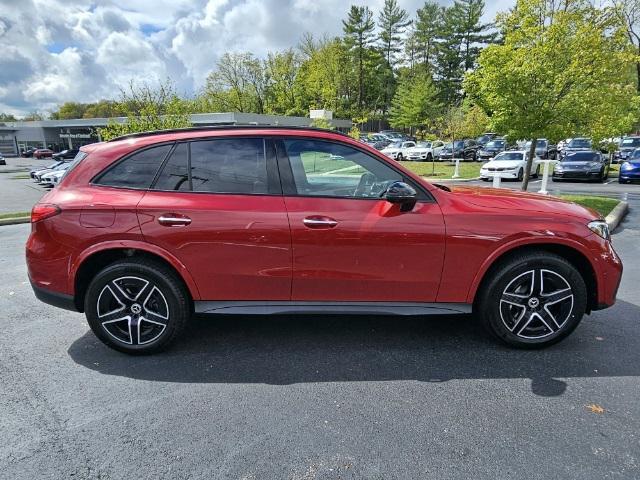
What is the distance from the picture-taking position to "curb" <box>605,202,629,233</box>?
823cm

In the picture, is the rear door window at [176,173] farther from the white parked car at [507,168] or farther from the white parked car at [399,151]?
the white parked car at [399,151]

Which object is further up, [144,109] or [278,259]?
[144,109]

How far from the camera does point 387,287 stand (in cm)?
326

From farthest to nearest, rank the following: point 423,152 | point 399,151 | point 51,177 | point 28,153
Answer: point 28,153
point 399,151
point 423,152
point 51,177

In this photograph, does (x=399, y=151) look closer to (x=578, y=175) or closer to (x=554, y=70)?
(x=578, y=175)

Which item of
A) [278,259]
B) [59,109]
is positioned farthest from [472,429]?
[59,109]

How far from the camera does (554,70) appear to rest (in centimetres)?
920

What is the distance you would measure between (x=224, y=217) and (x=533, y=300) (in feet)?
8.37

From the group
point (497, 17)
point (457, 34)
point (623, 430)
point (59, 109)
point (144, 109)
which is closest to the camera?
point (623, 430)

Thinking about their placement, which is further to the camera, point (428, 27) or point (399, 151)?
point (428, 27)

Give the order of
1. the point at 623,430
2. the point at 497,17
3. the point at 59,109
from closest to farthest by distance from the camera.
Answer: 1. the point at 623,430
2. the point at 497,17
3. the point at 59,109

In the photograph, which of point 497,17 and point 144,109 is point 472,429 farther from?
point 144,109

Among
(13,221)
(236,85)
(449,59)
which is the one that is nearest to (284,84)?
(236,85)

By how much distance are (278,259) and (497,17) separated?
34.5 feet
